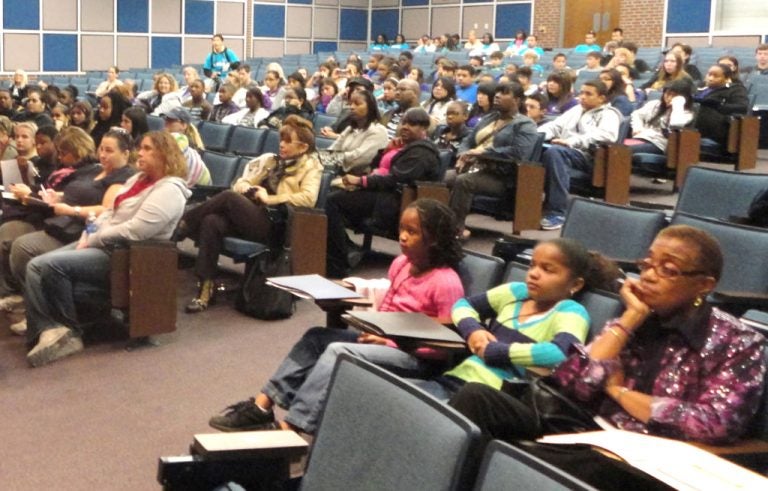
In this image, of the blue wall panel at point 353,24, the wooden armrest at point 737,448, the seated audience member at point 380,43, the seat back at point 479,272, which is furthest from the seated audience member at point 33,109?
the blue wall panel at point 353,24

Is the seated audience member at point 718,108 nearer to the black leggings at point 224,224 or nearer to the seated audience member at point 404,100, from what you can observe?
the seated audience member at point 404,100

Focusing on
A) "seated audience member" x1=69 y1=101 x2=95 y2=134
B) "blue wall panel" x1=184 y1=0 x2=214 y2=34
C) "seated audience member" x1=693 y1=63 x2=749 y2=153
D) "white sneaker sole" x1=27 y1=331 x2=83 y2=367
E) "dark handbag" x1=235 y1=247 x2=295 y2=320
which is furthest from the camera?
"blue wall panel" x1=184 y1=0 x2=214 y2=34

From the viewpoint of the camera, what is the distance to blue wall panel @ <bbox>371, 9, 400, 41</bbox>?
65.8 feet

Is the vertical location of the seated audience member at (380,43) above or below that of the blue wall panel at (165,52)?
above

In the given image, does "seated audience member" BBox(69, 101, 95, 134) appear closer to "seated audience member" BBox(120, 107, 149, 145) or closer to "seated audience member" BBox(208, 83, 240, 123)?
"seated audience member" BBox(120, 107, 149, 145)

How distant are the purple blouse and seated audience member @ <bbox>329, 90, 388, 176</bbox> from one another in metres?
3.71

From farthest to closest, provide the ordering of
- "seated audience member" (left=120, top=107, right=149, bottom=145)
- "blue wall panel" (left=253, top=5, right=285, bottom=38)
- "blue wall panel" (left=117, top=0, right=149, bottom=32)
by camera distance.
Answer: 1. "blue wall panel" (left=253, top=5, right=285, bottom=38)
2. "blue wall panel" (left=117, top=0, right=149, bottom=32)
3. "seated audience member" (left=120, top=107, right=149, bottom=145)

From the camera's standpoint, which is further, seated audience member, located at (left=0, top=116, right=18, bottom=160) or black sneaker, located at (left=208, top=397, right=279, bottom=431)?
seated audience member, located at (left=0, top=116, right=18, bottom=160)

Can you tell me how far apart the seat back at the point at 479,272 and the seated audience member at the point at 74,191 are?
2284 millimetres

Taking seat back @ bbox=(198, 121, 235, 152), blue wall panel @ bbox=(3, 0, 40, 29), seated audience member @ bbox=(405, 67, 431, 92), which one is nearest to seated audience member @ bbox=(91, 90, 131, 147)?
seat back @ bbox=(198, 121, 235, 152)

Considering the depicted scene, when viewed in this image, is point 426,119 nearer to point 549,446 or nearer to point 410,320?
point 410,320

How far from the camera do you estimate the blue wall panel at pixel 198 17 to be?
1842 cm

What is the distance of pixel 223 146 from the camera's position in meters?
7.42

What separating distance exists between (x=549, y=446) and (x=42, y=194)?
12.1ft
